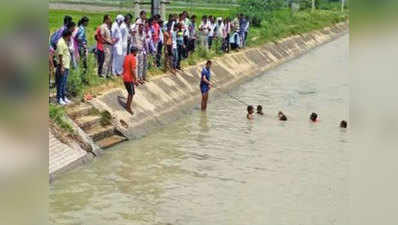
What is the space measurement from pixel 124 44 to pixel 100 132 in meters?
2.86

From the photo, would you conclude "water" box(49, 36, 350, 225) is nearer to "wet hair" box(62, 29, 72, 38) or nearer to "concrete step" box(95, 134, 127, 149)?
"concrete step" box(95, 134, 127, 149)

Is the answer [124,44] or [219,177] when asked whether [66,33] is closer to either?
[124,44]

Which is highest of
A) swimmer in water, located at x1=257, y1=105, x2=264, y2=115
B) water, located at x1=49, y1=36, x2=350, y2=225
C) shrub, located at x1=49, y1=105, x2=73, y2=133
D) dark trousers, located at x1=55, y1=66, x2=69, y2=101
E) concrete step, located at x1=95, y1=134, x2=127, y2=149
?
dark trousers, located at x1=55, y1=66, x2=69, y2=101

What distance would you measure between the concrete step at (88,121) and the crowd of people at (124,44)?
446 mm

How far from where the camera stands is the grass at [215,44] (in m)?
12.8

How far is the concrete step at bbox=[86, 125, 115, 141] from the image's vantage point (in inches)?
447

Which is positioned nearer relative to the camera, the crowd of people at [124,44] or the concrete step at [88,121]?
the crowd of people at [124,44]

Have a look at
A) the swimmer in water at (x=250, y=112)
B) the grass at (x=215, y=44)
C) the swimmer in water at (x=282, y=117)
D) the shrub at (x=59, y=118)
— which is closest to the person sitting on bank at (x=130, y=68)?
the grass at (x=215, y=44)

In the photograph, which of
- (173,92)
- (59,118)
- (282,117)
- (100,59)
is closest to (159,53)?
(173,92)

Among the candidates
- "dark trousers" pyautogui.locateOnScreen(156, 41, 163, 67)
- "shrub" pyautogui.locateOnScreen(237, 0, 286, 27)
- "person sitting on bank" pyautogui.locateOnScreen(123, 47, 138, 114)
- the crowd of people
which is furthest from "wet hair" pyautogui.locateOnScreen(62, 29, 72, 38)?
"shrub" pyautogui.locateOnScreen(237, 0, 286, 27)

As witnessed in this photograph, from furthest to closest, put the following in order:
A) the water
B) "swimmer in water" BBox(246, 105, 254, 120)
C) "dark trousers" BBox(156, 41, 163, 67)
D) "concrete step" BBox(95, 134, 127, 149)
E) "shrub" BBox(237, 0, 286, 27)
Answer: "shrub" BBox(237, 0, 286, 27) → "dark trousers" BBox(156, 41, 163, 67) → "swimmer in water" BBox(246, 105, 254, 120) → "concrete step" BBox(95, 134, 127, 149) → the water

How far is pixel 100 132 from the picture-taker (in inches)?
459

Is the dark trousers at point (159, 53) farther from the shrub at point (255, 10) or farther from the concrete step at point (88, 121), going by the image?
the shrub at point (255, 10)

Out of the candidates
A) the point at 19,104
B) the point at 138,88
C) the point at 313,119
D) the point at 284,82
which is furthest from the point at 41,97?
the point at 284,82
